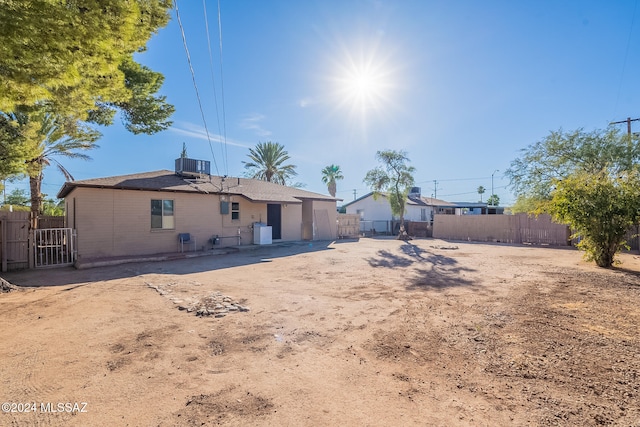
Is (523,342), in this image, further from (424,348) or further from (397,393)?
(397,393)

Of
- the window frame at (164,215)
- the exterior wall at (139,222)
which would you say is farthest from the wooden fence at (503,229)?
the window frame at (164,215)

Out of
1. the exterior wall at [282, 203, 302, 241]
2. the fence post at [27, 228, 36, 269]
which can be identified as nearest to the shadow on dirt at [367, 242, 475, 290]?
the exterior wall at [282, 203, 302, 241]

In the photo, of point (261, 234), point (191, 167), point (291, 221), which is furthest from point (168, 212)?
point (291, 221)

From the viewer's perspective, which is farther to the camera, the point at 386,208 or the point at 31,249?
the point at 386,208

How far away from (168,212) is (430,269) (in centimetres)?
1108

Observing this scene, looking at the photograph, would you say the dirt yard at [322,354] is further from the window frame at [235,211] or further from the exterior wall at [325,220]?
the exterior wall at [325,220]

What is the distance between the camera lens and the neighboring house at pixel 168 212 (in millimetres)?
10828

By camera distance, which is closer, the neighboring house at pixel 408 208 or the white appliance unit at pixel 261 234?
the white appliance unit at pixel 261 234

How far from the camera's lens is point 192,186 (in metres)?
13.8

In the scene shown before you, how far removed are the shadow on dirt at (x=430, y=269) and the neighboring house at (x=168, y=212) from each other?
726cm

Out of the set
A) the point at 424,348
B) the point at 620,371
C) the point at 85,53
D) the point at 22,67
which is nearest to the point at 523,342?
the point at 620,371

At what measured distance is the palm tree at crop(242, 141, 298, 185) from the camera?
97.6ft

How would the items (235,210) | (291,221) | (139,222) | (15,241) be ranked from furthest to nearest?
(291,221) → (235,210) → (139,222) → (15,241)

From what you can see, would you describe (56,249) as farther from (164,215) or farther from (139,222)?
(164,215)
